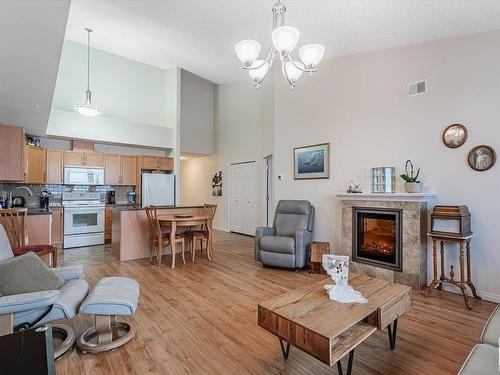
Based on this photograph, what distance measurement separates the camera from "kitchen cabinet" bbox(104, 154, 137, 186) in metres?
6.21

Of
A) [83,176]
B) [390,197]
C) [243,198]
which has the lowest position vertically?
[243,198]

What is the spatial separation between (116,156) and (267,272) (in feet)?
15.2

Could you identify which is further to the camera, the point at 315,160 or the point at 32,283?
the point at 315,160

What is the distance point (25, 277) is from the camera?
2014 millimetres

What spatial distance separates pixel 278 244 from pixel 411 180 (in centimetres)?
198

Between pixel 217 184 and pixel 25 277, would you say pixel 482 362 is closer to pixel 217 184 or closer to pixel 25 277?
pixel 25 277

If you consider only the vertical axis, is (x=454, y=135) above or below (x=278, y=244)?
above

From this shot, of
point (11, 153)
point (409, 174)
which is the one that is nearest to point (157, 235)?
point (11, 153)

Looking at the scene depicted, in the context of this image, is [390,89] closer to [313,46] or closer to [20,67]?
[313,46]

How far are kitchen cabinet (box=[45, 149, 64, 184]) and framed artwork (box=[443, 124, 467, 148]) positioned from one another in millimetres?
6844

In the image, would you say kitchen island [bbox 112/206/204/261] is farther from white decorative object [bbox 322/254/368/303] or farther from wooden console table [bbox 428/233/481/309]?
wooden console table [bbox 428/233/481/309]

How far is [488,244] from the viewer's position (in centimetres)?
298

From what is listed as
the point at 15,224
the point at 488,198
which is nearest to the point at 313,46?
the point at 488,198

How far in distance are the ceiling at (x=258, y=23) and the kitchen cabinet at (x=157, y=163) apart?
95.5 inches
